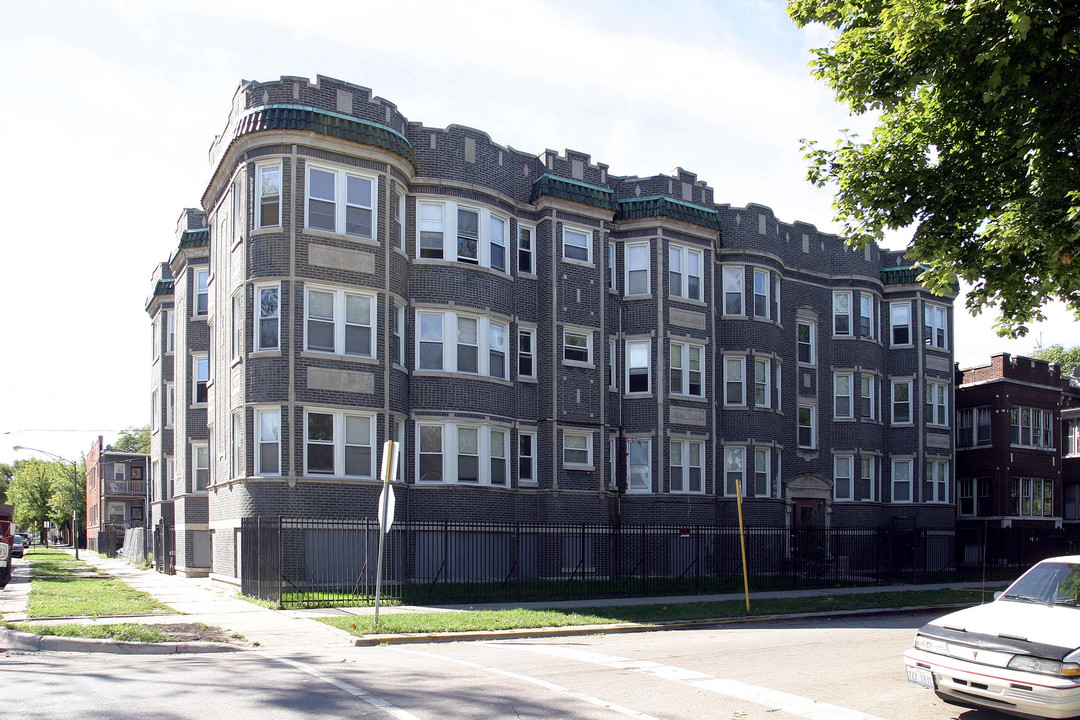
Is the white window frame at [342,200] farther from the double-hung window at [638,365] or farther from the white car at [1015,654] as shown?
the white car at [1015,654]

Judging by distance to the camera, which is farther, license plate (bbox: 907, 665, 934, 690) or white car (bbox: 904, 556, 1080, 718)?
license plate (bbox: 907, 665, 934, 690)

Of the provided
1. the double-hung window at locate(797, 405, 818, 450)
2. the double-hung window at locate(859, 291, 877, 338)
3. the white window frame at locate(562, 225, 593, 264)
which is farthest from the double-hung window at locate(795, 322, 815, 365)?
the white window frame at locate(562, 225, 593, 264)

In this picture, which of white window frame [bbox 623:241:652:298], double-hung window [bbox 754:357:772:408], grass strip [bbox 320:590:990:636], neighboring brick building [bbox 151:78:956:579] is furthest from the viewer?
double-hung window [bbox 754:357:772:408]

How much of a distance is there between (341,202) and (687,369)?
1208cm

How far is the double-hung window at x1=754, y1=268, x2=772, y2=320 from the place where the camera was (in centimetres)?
3161

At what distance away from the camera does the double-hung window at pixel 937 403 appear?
37094 mm

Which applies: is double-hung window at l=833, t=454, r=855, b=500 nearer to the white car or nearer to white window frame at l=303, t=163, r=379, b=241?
white window frame at l=303, t=163, r=379, b=241

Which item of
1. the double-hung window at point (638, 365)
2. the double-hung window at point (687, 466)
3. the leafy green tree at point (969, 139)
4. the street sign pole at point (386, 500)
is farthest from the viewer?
the double-hung window at point (638, 365)

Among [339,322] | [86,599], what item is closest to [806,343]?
[339,322]

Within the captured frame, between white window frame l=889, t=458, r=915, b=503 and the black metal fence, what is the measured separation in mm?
2395

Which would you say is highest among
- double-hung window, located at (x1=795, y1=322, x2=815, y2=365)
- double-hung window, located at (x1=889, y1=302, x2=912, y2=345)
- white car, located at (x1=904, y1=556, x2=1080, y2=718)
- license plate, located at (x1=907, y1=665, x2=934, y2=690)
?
double-hung window, located at (x1=889, y1=302, x2=912, y2=345)

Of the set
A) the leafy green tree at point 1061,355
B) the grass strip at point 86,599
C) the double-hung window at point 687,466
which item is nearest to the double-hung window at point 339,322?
the grass strip at point 86,599

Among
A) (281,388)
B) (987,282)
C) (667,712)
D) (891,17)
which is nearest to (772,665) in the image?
(667,712)

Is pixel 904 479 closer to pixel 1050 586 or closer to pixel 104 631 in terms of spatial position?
pixel 1050 586
